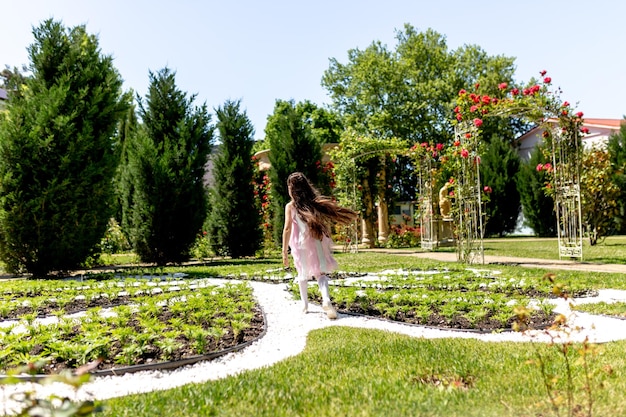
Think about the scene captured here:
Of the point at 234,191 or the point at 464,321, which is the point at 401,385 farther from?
the point at 234,191

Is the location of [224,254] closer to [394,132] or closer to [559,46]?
[559,46]

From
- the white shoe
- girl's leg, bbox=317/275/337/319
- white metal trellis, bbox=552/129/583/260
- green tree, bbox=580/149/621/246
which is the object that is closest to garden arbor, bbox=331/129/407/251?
white metal trellis, bbox=552/129/583/260

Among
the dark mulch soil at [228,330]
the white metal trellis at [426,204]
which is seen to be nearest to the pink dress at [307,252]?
the dark mulch soil at [228,330]

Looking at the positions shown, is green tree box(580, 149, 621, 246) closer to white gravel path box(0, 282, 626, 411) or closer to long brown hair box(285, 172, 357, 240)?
white gravel path box(0, 282, 626, 411)

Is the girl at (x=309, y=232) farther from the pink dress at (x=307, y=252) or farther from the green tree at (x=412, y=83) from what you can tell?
the green tree at (x=412, y=83)

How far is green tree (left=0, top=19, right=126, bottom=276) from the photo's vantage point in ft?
33.7

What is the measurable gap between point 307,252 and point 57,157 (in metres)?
7.42

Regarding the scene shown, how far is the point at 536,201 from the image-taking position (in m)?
25.0

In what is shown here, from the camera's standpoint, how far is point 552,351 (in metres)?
3.72

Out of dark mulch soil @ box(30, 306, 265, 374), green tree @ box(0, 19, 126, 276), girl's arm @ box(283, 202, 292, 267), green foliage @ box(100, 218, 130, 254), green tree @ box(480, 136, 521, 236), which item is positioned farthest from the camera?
green tree @ box(480, 136, 521, 236)

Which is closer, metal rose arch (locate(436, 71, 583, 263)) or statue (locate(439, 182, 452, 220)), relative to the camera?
metal rose arch (locate(436, 71, 583, 263))

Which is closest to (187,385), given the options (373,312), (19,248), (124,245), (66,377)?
(66,377)

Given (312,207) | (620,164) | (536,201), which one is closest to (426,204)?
(536,201)

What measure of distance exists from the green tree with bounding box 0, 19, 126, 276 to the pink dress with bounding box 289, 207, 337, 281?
6.87m
